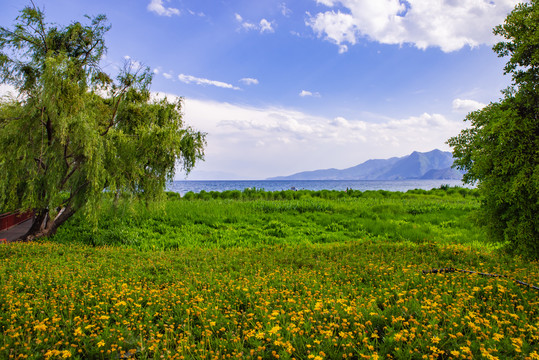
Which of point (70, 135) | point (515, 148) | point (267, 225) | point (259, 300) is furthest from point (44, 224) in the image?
point (515, 148)

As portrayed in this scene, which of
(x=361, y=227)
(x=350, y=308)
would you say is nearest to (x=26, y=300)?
(x=350, y=308)

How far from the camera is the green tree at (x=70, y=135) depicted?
11.5m

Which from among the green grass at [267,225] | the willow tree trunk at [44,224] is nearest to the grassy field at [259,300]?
the green grass at [267,225]

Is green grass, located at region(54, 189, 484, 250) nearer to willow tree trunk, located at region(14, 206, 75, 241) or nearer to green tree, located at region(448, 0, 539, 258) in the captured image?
willow tree trunk, located at region(14, 206, 75, 241)

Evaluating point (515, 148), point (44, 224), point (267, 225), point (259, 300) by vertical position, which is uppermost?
point (515, 148)

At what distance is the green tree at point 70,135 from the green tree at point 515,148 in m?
11.4

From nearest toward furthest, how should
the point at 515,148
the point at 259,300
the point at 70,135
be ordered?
the point at 259,300, the point at 515,148, the point at 70,135

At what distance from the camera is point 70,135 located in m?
12.0

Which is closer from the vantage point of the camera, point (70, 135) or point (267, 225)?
point (70, 135)

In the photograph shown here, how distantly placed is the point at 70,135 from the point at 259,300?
1038 centimetres

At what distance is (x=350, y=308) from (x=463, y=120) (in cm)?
751

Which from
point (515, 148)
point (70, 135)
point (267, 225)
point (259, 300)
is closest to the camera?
point (259, 300)

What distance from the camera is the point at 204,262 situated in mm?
8883

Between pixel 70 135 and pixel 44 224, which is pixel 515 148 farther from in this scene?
pixel 44 224
